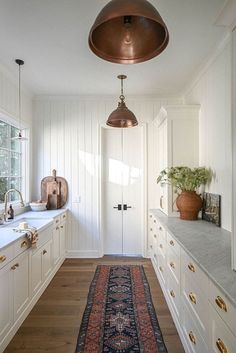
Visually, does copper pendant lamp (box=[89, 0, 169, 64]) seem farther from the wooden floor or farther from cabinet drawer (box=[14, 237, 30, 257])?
the wooden floor

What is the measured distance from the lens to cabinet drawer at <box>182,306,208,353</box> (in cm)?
156

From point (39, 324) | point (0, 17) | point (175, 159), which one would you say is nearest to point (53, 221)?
point (39, 324)

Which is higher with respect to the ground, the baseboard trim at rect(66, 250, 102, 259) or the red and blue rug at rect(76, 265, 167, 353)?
the baseboard trim at rect(66, 250, 102, 259)

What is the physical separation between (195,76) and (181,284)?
2775mm

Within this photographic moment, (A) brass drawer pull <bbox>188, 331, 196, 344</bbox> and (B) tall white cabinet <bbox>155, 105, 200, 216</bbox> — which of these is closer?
(A) brass drawer pull <bbox>188, 331, 196, 344</bbox>

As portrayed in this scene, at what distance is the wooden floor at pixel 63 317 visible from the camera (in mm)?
2081

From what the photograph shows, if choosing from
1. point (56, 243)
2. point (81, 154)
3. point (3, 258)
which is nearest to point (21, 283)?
point (3, 258)

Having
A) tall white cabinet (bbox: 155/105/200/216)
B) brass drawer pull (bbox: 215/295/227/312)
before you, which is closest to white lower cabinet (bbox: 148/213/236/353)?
brass drawer pull (bbox: 215/295/227/312)

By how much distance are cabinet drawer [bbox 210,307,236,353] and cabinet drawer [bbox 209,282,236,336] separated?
35 millimetres

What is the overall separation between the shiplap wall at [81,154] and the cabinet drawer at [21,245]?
1903 millimetres

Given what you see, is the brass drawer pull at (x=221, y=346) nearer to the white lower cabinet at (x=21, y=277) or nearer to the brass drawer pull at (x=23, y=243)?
the white lower cabinet at (x=21, y=277)

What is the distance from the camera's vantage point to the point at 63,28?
237 centimetres

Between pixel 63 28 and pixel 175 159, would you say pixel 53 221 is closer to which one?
pixel 175 159

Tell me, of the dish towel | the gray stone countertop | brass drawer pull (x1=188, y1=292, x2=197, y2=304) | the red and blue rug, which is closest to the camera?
the gray stone countertop
